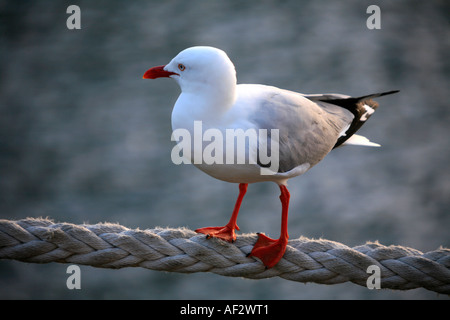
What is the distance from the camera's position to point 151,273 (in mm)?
5922

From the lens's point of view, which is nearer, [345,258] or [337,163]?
[345,258]

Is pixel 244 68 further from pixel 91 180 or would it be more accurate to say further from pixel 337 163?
pixel 91 180

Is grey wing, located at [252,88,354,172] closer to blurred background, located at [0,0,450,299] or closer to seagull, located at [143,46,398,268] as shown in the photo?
seagull, located at [143,46,398,268]

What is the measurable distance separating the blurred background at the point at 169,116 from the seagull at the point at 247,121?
3.85 meters

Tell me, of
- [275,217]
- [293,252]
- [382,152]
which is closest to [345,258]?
[293,252]

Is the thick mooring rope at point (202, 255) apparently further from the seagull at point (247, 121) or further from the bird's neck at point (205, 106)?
the bird's neck at point (205, 106)

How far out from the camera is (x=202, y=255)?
5.56ft

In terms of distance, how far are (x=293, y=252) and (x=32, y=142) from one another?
6468 millimetres

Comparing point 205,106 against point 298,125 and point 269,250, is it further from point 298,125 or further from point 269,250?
point 269,250

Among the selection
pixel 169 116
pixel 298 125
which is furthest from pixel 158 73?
pixel 169 116

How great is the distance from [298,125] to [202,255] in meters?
0.59

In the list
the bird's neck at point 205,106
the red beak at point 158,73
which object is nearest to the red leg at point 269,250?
the bird's neck at point 205,106

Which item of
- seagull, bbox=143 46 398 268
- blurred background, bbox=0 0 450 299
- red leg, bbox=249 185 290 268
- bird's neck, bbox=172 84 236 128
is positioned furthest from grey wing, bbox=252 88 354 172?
blurred background, bbox=0 0 450 299

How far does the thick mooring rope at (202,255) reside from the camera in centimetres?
163
